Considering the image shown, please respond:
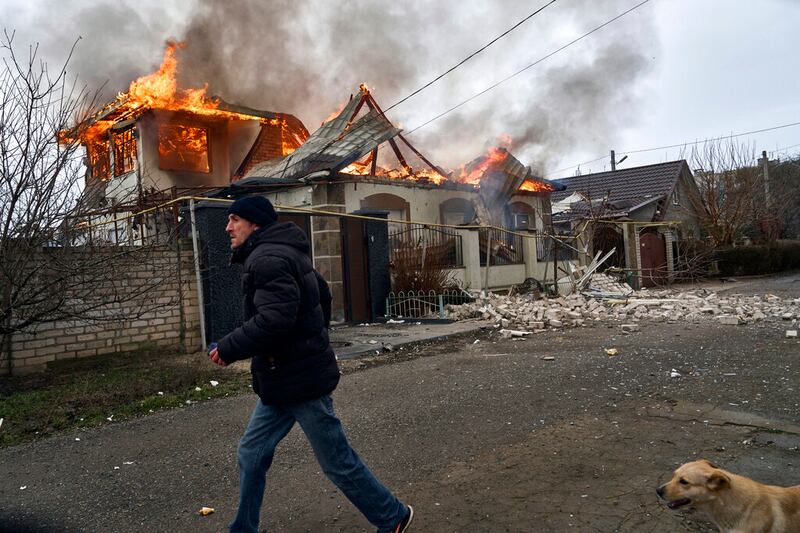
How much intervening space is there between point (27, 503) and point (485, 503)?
279 centimetres

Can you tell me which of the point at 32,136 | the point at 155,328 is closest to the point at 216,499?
the point at 32,136

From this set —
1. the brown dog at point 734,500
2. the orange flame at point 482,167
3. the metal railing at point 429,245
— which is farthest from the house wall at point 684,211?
the brown dog at point 734,500

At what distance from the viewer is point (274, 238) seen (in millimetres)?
2816

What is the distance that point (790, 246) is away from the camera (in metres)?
24.9

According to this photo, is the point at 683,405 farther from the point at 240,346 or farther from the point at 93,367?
the point at 93,367

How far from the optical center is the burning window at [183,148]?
53.6 feet

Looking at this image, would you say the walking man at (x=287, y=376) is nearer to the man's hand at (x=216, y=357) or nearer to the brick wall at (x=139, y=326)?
the man's hand at (x=216, y=357)

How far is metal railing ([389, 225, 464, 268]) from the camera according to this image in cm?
1285

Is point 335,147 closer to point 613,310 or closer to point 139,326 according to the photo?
point 139,326

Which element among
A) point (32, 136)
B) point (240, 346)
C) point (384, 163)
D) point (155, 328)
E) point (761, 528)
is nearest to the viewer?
point (761, 528)

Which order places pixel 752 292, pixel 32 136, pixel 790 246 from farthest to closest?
pixel 790 246 → pixel 752 292 → pixel 32 136

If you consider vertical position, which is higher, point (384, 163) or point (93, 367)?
point (384, 163)

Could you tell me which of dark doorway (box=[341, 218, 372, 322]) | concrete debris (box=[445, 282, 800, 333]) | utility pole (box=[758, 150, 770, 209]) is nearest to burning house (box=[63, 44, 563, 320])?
dark doorway (box=[341, 218, 372, 322])

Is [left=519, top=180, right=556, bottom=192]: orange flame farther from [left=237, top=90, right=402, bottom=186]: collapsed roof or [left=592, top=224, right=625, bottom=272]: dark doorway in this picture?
[left=237, top=90, right=402, bottom=186]: collapsed roof
